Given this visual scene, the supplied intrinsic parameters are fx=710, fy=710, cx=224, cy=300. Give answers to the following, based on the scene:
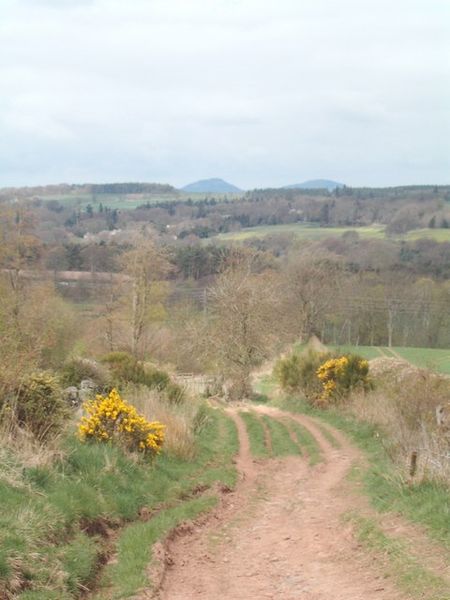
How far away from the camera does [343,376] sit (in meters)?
22.5

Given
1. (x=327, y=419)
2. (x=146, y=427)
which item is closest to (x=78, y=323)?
(x=327, y=419)

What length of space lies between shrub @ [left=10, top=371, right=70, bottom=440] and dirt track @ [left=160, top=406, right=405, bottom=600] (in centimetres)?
245

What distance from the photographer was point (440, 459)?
366 inches

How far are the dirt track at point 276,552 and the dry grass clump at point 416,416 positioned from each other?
50.6 inches

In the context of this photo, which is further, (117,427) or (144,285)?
(144,285)

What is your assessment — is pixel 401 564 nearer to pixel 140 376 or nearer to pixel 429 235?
pixel 140 376

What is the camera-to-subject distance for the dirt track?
254 inches

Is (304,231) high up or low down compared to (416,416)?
up

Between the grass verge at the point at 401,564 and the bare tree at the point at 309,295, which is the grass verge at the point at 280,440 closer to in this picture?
the grass verge at the point at 401,564

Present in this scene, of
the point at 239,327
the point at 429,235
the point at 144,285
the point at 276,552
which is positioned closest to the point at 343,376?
the point at 239,327

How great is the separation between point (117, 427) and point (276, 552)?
352 cm

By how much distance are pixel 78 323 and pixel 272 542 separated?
31.2m

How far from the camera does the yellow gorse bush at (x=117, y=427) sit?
1029cm

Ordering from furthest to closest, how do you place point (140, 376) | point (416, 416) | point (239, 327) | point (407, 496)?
point (239, 327) < point (140, 376) < point (416, 416) < point (407, 496)
